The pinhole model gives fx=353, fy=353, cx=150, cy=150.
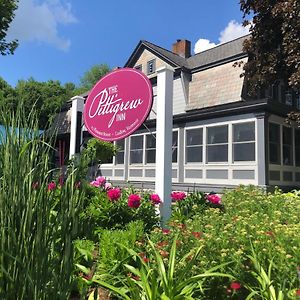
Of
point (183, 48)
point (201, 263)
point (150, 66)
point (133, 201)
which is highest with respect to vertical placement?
point (183, 48)

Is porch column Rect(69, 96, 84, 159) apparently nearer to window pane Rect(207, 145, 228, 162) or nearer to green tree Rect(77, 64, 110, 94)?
window pane Rect(207, 145, 228, 162)

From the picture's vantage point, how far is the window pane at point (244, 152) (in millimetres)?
14734

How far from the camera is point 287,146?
1605cm

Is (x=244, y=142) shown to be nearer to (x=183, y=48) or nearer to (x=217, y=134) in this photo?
(x=217, y=134)

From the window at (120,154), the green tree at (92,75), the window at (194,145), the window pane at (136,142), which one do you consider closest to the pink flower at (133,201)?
the window at (194,145)

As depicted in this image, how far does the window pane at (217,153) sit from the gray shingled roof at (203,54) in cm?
507

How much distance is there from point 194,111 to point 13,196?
54.2 feet

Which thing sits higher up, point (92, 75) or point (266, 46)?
point (92, 75)

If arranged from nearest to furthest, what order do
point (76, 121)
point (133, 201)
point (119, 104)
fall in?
point (133, 201) < point (119, 104) < point (76, 121)

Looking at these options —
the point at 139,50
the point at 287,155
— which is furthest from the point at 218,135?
the point at 139,50

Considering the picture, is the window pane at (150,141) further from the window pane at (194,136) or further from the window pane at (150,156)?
the window pane at (194,136)

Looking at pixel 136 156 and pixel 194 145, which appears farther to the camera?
pixel 136 156

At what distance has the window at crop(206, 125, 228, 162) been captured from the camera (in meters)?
15.9

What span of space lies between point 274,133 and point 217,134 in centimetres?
252
